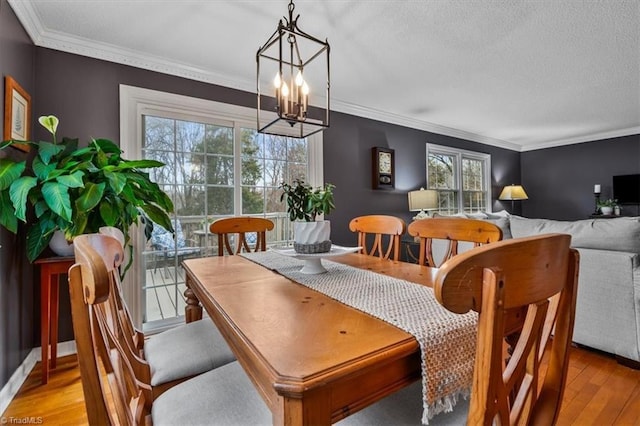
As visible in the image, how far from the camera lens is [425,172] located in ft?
15.4

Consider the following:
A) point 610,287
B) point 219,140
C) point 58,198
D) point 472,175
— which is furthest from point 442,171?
point 58,198

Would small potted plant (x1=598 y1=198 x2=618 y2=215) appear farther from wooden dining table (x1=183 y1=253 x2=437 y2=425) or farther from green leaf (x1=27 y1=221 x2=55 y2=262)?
green leaf (x1=27 y1=221 x2=55 y2=262)

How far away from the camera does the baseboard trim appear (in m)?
1.64

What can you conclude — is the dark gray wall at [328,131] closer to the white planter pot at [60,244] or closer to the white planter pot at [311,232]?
the white planter pot at [60,244]

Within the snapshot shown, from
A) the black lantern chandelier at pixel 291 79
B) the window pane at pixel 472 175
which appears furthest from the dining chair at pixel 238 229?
the window pane at pixel 472 175

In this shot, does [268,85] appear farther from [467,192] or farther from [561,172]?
[561,172]

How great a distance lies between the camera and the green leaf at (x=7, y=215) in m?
1.55

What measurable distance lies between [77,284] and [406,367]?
66 centimetres

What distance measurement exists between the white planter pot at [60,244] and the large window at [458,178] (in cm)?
438

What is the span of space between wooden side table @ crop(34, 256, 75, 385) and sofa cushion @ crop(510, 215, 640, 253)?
10.5ft

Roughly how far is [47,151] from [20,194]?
1.21ft

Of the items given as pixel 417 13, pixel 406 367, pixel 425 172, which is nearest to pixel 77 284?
pixel 406 367

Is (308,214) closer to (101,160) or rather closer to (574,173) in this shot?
(101,160)

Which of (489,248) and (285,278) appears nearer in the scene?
(489,248)
